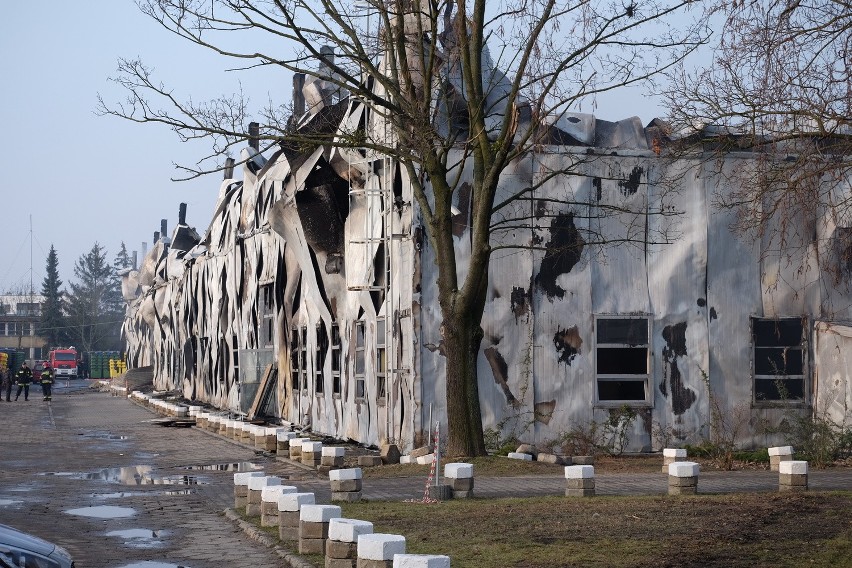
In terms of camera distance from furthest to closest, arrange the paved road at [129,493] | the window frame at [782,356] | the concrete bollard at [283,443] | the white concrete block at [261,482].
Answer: the concrete bollard at [283,443]
the window frame at [782,356]
the white concrete block at [261,482]
the paved road at [129,493]

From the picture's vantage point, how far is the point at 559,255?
2205 cm

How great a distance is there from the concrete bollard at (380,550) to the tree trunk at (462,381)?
34.0 feet

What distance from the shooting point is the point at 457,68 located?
71.6 feet

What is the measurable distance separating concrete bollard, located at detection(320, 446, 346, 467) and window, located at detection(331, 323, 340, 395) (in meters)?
8.72

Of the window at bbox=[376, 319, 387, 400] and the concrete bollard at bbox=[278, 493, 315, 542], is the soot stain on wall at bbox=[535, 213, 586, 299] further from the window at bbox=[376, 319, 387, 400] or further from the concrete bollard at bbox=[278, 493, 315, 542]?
the concrete bollard at bbox=[278, 493, 315, 542]

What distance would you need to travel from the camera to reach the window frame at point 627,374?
21953 millimetres

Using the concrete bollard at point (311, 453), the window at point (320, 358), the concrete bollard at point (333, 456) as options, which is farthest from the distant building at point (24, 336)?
the concrete bollard at point (333, 456)

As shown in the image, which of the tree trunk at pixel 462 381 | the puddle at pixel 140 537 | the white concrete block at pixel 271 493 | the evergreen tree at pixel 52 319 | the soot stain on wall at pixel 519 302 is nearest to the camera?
the puddle at pixel 140 537

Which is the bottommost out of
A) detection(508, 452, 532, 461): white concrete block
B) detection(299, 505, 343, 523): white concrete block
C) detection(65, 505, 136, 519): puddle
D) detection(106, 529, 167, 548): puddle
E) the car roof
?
detection(65, 505, 136, 519): puddle

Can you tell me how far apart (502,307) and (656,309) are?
283cm

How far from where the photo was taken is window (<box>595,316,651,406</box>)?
22.1 metres

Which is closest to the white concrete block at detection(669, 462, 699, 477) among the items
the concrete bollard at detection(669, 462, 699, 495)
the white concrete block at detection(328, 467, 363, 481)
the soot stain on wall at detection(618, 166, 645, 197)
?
the concrete bollard at detection(669, 462, 699, 495)

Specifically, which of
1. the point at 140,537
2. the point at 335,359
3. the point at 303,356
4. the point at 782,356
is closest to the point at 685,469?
the point at 140,537

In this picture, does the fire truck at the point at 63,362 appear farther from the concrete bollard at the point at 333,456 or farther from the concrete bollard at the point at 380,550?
the concrete bollard at the point at 380,550
